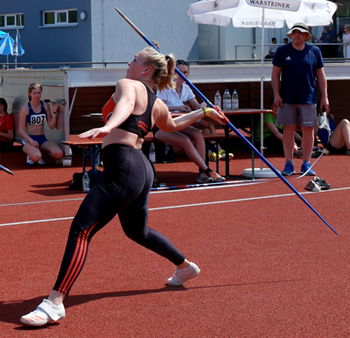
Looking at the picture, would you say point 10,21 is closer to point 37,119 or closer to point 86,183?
point 37,119

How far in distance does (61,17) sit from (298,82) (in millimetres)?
19103

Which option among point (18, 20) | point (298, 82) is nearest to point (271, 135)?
point (298, 82)

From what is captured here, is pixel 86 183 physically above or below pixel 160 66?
below

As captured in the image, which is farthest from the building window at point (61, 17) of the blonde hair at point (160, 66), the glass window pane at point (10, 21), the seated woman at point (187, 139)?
the blonde hair at point (160, 66)

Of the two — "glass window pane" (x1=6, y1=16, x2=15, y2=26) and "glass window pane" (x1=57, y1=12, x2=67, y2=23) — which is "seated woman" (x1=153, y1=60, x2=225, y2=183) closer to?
"glass window pane" (x1=57, y1=12, x2=67, y2=23)

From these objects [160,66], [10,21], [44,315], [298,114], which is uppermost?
[10,21]

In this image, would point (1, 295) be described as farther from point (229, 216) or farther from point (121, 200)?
point (229, 216)

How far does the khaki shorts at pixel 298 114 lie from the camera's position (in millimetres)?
9148

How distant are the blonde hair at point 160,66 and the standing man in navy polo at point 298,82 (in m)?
5.03

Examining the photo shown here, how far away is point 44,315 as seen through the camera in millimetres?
3691

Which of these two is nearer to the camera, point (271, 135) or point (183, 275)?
point (183, 275)

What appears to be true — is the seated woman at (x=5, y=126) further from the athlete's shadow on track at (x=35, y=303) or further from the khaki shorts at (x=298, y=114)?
the athlete's shadow on track at (x=35, y=303)

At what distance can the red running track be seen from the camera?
3768mm

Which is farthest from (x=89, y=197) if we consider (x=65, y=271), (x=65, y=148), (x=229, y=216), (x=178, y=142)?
(x=65, y=148)
